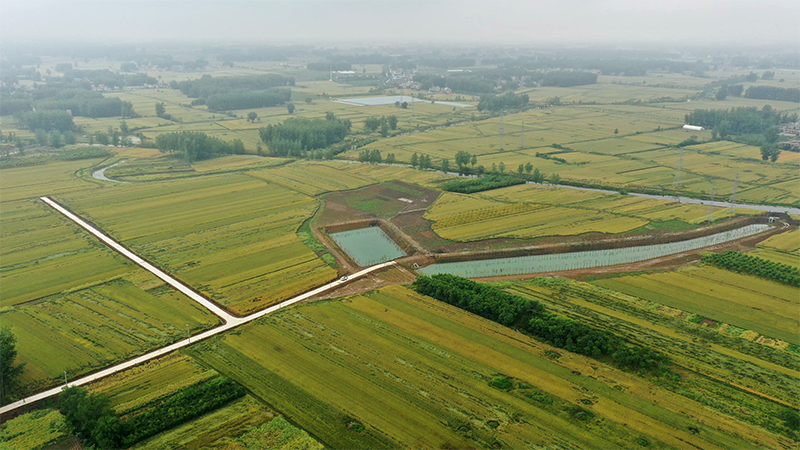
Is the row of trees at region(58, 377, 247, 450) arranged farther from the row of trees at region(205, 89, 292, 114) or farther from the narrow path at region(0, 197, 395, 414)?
the row of trees at region(205, 89, 292, 114)

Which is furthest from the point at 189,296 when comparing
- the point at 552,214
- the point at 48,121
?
the point at 48,121

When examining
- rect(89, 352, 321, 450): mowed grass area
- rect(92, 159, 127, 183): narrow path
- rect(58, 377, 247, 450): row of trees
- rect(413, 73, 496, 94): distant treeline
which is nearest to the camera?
rect(58, 377, 247, 450): row of trees

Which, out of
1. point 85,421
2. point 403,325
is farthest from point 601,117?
point 85,421

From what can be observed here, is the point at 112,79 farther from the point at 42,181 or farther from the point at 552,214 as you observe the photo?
the point at 552,214

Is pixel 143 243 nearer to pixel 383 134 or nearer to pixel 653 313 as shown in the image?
pixel 653 313

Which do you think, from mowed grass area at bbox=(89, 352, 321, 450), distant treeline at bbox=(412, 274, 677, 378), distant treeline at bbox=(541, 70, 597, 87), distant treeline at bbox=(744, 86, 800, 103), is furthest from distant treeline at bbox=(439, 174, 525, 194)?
distant treeline at bbox=(541, 70, 597, 87)
